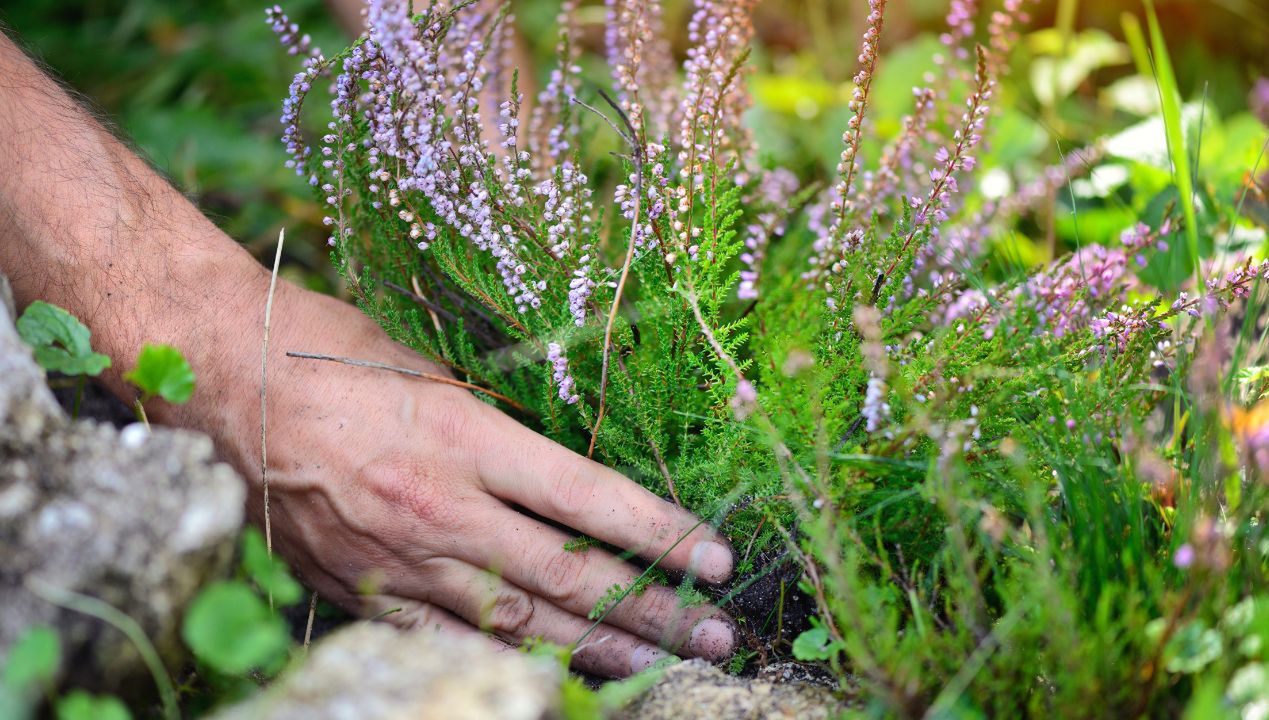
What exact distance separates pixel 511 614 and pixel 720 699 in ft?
1.72

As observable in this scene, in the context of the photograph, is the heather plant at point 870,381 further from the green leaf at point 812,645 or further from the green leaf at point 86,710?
the green leaf at point 86,710

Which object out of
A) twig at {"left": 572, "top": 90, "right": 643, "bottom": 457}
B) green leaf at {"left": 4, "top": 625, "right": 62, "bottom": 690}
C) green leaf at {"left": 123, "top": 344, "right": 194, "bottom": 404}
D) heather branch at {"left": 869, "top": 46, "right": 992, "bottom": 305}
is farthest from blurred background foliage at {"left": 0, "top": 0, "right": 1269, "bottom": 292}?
green leaf at {"left": 4, "top": 625, "right": 62, "bottom": 690}

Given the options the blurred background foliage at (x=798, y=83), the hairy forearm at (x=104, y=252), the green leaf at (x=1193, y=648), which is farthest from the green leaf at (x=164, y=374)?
the blurred background foliage at (x=798, y=83)

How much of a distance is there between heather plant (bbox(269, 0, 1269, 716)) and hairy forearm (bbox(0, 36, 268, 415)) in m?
0.32

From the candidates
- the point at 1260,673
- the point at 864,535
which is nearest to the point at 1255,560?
the point at 1260,673

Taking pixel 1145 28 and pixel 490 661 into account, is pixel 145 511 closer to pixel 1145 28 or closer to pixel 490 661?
pixel 490 661

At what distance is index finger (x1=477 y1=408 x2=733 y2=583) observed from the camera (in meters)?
1.65

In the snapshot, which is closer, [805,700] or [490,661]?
[490,661]

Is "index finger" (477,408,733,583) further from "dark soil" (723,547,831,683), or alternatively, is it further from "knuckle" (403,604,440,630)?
"knuckle" (403,604,440,630)

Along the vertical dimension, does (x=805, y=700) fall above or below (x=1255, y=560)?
below

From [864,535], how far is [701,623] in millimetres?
349

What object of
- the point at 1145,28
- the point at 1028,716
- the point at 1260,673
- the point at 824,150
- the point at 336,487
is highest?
the point at 1145,28

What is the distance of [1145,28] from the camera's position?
15.3 feet

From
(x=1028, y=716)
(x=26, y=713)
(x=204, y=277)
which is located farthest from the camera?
(x=204, y=277)
